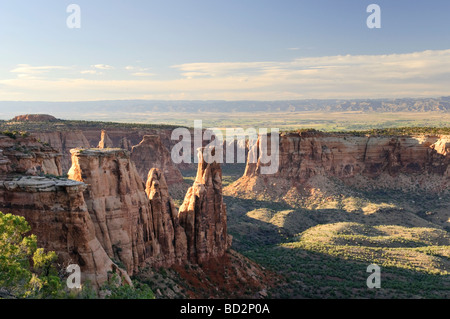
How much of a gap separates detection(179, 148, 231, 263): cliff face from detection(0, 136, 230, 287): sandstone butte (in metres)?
0.11

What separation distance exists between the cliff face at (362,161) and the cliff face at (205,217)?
193ft

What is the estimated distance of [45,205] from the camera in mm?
29656

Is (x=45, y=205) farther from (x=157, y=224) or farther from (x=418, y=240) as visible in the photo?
(x=418, y=240)

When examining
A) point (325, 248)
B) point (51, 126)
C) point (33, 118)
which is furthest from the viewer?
point (33, 118)

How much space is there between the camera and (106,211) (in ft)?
123

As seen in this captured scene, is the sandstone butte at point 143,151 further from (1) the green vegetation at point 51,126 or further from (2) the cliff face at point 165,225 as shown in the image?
(2) the cliff face at point 165,225

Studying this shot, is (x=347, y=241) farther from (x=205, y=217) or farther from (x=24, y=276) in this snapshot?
(x=24, y=276)

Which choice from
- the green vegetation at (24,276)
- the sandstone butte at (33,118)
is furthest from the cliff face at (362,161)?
the green vegetation at (24,276)

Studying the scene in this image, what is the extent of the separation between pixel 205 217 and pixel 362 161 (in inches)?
2913

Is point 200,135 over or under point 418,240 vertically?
over

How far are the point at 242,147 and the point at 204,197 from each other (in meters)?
138

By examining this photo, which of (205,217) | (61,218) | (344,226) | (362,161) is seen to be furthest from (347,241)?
(61,218)

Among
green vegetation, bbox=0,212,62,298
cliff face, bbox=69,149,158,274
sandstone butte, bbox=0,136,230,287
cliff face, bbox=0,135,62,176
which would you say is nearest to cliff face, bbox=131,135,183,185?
sandstone butte, bbox=0,136,230,287
